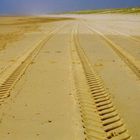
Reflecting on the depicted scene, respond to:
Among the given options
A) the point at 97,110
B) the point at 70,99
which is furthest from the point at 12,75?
the point at 97,110

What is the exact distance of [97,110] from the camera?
5.61 m

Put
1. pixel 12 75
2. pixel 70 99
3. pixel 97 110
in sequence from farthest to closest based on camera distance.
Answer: pixel 12 75 → pixel 70 99 → pixel 97 110

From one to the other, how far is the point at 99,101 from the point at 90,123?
45.0 inches

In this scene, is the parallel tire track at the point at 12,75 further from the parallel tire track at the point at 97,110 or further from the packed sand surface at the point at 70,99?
the parallel tire track at the point at 97,110

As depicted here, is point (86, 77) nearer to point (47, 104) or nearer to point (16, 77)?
point (16, 77)

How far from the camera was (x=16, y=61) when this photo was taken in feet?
35.6

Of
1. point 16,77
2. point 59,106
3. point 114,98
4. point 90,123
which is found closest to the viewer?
point 90,123

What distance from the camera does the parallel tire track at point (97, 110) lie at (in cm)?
465

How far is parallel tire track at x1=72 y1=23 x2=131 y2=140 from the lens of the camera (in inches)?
183

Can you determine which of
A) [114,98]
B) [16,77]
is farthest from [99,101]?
[16,77]

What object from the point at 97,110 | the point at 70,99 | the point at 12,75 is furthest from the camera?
the point at 12,75

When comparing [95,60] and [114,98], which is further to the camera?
[95,60]

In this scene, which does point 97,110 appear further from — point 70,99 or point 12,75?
point 12,75

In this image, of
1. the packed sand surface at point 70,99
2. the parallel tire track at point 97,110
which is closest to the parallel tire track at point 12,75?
the packed sand surface at point 70,99
